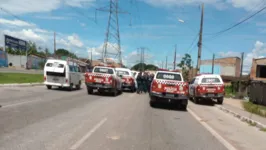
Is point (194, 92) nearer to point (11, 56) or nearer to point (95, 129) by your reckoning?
point (95, 129)

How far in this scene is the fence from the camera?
867 inches

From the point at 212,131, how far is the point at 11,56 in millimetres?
63352

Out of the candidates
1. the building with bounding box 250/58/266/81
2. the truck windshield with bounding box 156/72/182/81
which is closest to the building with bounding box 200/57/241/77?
the building with bounding box 250/58/266/81

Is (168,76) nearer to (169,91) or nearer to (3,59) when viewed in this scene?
(169,91)

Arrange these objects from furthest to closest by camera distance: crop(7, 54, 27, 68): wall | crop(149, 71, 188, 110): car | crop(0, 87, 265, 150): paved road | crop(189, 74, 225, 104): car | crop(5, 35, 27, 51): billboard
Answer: crop(7, 54, 27, 68): wall → crop(5, 35, 27, 51): billboard → crop(189, 74, 225, 104): car → crop(149, 71, 188, 110): car → crop(0, 87, 265, 150): paved road

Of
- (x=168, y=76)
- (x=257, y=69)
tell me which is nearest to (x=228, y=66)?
(x=257, y=69)

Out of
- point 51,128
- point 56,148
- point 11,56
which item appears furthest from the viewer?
point 11,56

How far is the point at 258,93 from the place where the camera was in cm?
2286

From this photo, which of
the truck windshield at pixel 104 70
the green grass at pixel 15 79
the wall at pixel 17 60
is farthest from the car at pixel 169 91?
the wall at pixel 17 60

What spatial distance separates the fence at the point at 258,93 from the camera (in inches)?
867

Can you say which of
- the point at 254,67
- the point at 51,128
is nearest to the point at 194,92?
the point at 51,128

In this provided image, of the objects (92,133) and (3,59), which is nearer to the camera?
(92,133)

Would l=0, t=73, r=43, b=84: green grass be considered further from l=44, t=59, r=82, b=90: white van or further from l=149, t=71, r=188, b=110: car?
l=149, t=71, r=188, b=110: car

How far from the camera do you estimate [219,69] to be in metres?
66.8
